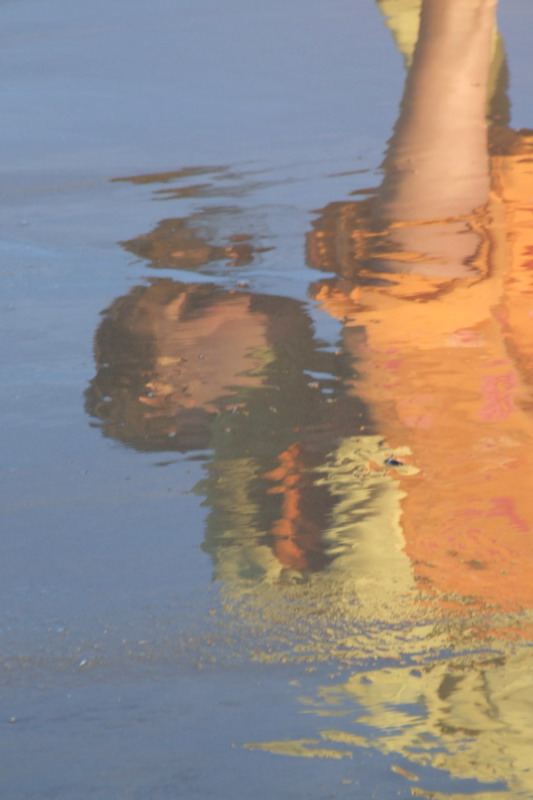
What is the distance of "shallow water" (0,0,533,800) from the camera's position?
154 cm

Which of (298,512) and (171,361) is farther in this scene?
(171,361)

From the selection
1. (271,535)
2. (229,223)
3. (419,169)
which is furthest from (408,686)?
(419,169)

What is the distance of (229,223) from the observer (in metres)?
3.64

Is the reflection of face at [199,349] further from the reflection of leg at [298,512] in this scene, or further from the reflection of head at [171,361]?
the reflection of leg at [298,512]

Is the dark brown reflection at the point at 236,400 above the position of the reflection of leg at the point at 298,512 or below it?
above

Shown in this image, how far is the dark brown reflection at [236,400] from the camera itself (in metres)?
2.06

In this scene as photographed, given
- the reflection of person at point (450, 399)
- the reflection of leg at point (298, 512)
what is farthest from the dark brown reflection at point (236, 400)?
the reflection of person at point (450, 399)

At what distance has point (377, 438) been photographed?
7.61 ft

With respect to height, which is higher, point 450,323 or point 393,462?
point 450,323

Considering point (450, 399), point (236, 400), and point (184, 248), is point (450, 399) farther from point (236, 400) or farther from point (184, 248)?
point (184, 248)

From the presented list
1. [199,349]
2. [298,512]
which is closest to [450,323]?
Answer: [199,349]

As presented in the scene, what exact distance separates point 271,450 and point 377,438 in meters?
0.21

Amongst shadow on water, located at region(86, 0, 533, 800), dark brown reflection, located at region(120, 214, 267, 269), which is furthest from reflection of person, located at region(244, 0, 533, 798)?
dark brown reflection, located at region(120, 214, 267, 269)

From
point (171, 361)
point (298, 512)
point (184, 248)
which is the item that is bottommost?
point (298, 512)
